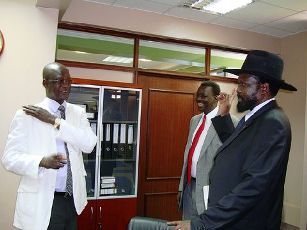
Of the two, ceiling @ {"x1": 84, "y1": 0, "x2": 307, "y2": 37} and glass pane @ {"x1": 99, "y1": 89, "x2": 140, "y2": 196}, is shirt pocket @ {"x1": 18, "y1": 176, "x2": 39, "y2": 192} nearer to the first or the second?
glass pane @ {"x1": 99, "y1": 89, "x2": 140, "y2": 196}

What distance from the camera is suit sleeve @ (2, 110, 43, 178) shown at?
1.65 metres

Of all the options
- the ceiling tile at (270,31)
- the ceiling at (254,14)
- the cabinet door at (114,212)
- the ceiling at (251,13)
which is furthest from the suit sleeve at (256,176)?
the ceiling tile at (270,31)

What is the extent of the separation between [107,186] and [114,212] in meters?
0.27

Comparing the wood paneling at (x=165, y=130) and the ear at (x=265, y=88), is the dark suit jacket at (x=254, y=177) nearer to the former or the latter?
the ear at (x=265, y=88)

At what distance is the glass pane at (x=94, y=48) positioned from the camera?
3619mm

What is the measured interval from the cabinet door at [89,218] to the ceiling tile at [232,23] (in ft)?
8.94

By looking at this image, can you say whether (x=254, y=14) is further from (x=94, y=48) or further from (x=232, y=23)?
(x=94, y=48)

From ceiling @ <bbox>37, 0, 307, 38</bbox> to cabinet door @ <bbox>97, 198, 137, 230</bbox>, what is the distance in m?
1.97

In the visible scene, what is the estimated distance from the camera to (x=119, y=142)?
3.26m

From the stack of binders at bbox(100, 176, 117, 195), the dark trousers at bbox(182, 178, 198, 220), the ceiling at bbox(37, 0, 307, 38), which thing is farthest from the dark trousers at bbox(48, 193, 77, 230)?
the ceiling at bbox(37, 0, 307, 38)

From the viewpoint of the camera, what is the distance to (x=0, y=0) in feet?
9.53

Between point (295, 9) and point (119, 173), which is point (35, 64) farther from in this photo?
point (295, 9)

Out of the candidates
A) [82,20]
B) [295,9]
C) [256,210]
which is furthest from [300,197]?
[82,20]

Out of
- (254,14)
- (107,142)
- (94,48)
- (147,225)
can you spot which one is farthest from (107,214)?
(254,14)
